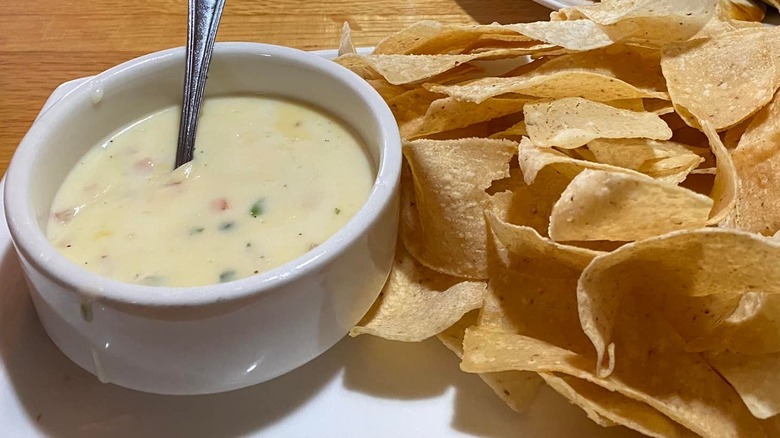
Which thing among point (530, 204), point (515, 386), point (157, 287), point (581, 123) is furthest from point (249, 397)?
point (581, 123)

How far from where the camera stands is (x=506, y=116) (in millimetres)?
1052

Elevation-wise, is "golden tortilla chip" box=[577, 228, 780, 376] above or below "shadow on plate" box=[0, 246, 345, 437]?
above

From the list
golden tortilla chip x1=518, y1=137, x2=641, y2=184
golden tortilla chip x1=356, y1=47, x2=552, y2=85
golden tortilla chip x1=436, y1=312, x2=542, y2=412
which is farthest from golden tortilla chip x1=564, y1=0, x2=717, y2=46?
golden tortilla chip x1=436, y1=312, x2=542, y2=412

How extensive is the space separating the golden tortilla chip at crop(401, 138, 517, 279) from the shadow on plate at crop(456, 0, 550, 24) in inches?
27.2

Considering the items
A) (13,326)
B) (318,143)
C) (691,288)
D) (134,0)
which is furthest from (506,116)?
(134,0)

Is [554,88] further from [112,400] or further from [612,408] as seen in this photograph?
[112,400]

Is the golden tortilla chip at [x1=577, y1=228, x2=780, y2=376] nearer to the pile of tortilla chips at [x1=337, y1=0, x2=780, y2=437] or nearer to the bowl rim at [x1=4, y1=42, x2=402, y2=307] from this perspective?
the pile of tortilla chips at [x1=337, y1=0, x2=780, y2=437]

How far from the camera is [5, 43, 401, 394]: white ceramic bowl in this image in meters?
0.69

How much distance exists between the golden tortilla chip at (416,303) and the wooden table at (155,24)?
704mm

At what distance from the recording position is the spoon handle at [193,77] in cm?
92

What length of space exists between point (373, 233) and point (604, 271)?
243mm

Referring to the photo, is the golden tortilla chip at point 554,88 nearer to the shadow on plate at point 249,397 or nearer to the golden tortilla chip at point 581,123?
the golden tortilla chip at point 581,123

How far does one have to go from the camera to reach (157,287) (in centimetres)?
70

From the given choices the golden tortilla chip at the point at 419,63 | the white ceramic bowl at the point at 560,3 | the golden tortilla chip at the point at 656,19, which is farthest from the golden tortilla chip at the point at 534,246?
the white ceramic bowl at the point at 560,3
